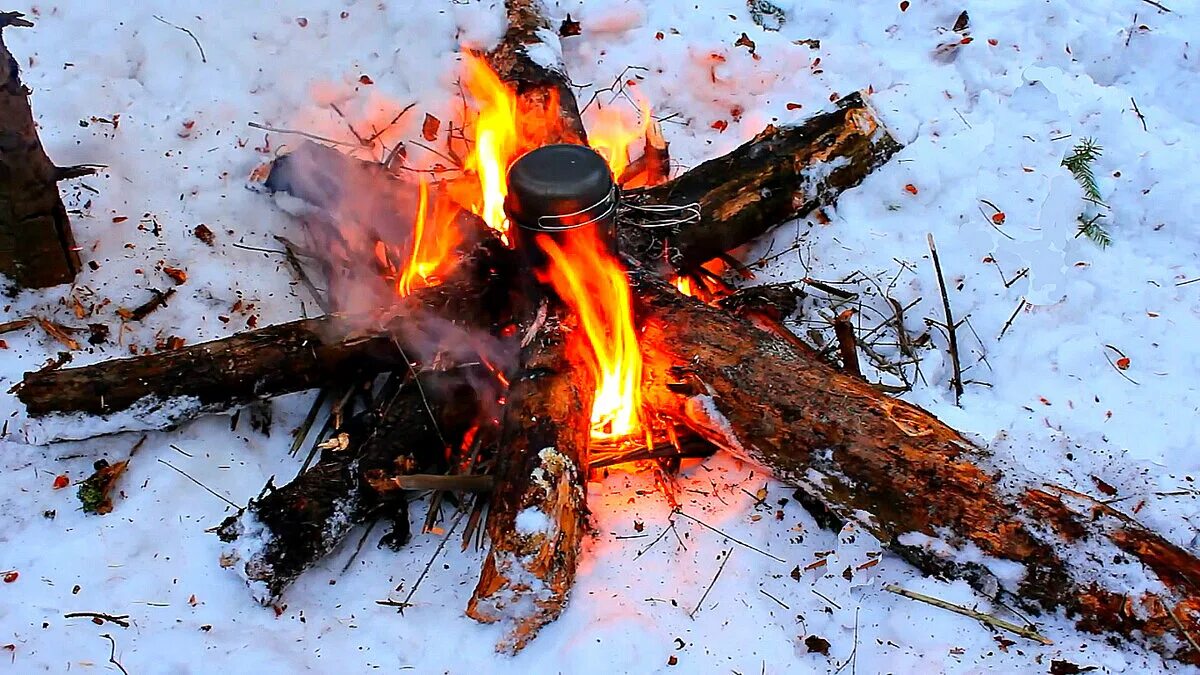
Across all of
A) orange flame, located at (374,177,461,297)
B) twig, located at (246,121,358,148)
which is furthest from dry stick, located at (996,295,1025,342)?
twig, located at (246,121,358,148)

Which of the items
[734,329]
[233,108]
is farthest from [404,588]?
[233,108]

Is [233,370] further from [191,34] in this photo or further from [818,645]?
[191,34]

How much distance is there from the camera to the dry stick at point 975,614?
8.24 feet

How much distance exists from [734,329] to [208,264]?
87.7 inches

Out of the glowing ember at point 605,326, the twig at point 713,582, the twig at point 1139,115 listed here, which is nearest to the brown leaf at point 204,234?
the glowing ember at point 605,326

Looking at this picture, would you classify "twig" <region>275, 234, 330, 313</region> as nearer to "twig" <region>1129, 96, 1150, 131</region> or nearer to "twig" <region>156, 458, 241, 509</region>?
"twig" <region>156, 458, 241, 509</region>

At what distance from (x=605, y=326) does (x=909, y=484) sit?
1.11 meters

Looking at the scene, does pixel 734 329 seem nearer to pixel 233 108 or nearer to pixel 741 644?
pixel 741 644

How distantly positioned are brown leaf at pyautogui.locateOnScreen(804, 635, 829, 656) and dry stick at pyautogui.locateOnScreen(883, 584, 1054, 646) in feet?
0.87

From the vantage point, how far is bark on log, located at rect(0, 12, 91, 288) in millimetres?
3205

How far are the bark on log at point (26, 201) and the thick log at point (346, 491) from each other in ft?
4.74

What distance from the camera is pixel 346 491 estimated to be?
2.85 metres

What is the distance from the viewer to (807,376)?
2904 mm

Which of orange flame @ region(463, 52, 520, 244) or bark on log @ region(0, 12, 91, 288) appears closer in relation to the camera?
bark on log @ region(0, 12, 91, 288)
